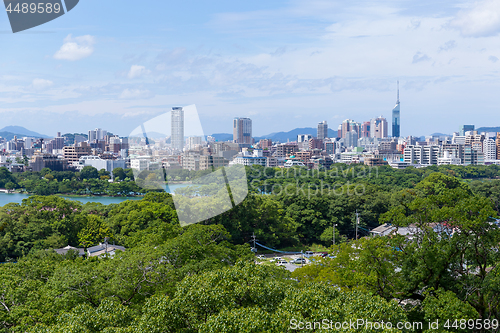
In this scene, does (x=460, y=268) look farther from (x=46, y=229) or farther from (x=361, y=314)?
(x=46, y=229)

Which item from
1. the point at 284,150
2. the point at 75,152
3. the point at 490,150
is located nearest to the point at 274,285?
the point at 75,152

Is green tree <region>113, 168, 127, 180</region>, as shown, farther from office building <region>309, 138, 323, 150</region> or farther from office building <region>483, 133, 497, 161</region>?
office building <region>483, 133, 497, 161</region>

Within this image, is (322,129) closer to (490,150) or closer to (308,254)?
(490,150)

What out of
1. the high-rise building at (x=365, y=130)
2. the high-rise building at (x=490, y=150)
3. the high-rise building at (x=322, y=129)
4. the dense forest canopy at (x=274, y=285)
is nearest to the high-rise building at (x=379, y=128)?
the high-rise building at (x=365, y=130)

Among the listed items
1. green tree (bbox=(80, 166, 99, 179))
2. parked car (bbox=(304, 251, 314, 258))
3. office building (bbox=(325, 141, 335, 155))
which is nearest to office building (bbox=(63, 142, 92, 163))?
green tree (bbox=(80, 166, 99, 179))

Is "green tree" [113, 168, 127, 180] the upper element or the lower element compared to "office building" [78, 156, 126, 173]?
lower

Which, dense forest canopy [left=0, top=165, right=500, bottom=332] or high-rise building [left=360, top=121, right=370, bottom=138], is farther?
high-rise building [left=360, top=121, right=370, bottom=138]

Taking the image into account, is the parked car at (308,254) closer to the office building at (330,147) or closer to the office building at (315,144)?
the office building at (315,144)
